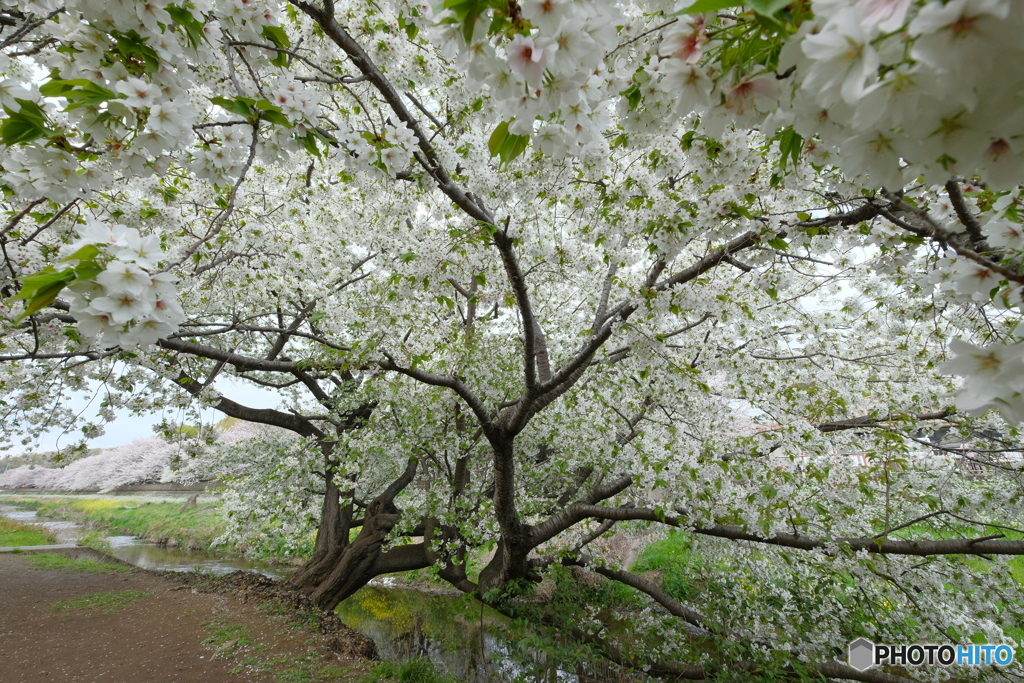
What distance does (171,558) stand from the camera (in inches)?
453

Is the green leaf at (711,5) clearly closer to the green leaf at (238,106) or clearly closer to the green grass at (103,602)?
the green leaf at (238,106)

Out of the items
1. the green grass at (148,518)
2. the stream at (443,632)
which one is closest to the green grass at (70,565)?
the stream at (443,632)

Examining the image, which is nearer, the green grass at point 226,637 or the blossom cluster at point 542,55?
the blossom cluster at point 542,55

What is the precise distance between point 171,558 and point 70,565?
2.63m

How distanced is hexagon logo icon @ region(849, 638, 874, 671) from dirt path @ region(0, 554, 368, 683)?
471cm

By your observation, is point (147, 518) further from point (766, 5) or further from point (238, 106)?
point (766, 5)

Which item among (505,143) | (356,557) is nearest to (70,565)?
(356,557)

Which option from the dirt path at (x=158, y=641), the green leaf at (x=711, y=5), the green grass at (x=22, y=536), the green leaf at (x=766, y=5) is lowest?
the green grass at (x=22, y=536)

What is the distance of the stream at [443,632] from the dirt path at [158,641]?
1327 mm

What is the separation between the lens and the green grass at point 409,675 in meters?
4.26

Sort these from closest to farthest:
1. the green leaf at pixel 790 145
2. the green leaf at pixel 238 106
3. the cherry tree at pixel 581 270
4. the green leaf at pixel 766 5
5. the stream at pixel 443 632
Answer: the green leaf at pixel 766 5
the cherry tree at pixel 581 270
the green leaf at pixel 790 145
the green leaf at pixel 238 106
the stream at pixel 443 632

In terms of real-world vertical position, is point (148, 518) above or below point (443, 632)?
below

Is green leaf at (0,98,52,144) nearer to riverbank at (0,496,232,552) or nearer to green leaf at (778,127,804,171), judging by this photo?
green leaf at (778,127,804,171)

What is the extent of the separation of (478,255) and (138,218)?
293cm
